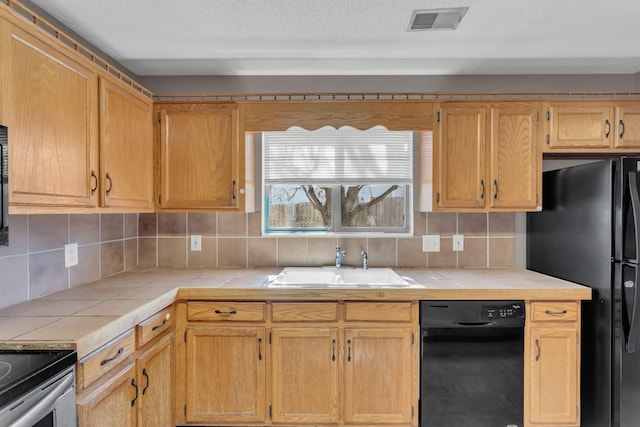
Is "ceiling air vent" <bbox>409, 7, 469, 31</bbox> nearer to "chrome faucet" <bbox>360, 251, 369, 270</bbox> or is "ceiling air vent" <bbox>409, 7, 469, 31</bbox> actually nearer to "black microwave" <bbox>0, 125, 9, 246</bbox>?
"chrome faucet" <bbox>360, 251, 369, 270</bbox>

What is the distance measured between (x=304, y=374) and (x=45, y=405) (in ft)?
4.11

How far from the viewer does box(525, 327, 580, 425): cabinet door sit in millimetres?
1982

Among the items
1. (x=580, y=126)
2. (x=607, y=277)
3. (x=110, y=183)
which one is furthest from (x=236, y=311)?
(x=580, y=126)

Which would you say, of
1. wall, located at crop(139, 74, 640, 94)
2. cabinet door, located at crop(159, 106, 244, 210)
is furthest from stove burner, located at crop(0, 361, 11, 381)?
wall, located at crop(139, 74, 640, 94)

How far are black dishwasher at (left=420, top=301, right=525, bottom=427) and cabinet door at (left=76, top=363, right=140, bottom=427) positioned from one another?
1463mm

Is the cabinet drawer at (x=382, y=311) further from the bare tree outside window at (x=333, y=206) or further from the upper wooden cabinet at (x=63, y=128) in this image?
the upper wooden cabinet at (x=63, y=128)

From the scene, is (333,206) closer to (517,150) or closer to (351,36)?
(351,36)

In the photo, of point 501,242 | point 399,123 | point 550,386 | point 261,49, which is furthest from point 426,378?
point 261,49

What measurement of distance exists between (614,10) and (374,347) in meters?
2.14

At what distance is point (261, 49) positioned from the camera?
7.21 ft

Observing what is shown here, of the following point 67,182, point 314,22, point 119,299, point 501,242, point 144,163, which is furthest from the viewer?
point 501,242

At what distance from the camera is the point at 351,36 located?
2.04m

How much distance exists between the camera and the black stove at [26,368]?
94 centimetres

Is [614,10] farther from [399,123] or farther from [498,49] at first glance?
[399,123]
